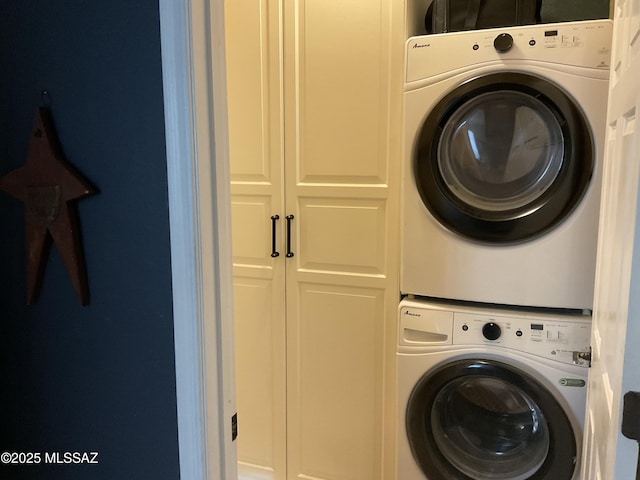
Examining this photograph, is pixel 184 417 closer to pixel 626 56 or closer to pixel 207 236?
pixel 207 236

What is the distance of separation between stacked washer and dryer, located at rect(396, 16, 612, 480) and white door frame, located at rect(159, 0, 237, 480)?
92 centimetres

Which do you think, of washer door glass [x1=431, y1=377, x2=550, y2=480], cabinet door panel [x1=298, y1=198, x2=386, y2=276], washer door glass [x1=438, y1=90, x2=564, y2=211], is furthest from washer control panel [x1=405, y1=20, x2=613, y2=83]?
washer door glass [x1=431, y1=377, x2=550, y2=480]

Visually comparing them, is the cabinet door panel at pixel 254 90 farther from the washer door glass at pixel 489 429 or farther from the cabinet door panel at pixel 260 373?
the washer door glass at pixel 489 429

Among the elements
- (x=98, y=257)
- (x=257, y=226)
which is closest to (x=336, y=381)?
(x=257, y=226)

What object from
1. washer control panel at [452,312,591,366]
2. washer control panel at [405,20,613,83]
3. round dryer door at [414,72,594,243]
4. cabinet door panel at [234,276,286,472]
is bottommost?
cabinet door panel at [234,276,286,472]

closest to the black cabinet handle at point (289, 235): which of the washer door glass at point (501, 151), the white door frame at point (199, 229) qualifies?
the washer door glass at point (501, 151)

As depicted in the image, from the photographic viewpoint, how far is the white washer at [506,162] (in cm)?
155

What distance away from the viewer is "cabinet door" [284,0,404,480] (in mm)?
2012

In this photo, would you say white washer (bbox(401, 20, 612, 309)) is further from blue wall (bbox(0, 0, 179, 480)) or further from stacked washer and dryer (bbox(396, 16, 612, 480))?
blue wall (bbox(0, 0, 179, 480))

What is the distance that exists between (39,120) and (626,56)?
46.0 inches

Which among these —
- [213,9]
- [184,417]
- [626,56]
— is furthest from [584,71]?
[184,417]

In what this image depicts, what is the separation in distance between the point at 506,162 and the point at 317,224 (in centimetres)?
80

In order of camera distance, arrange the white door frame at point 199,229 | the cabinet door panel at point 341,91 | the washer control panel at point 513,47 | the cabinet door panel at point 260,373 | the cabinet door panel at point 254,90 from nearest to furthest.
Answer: the white door frame at point 199,229 → the washer control panel at point 513,47 → the cabinet door panel at point 341,91 → the cabinet door panel at point 254,90 → the cabinet door panel at point 260,373

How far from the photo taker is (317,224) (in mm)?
2156
